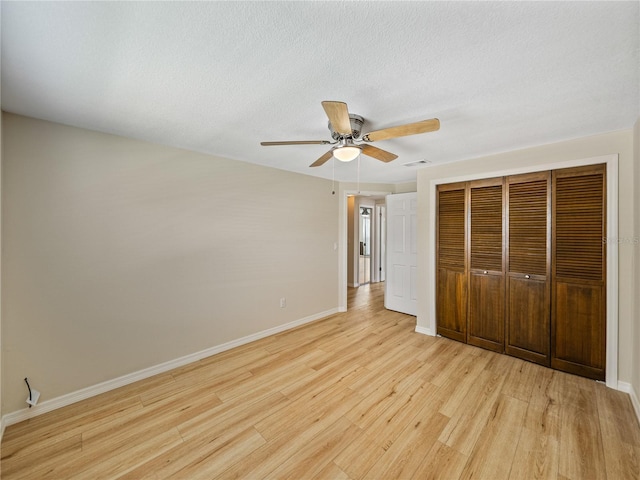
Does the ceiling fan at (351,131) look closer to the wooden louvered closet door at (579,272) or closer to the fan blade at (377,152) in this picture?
the fan blade at (377,152)

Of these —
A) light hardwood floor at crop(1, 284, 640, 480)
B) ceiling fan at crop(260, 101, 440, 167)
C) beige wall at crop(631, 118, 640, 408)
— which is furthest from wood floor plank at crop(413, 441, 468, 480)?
ceiling fan at crop(260, 101, 440, 167)

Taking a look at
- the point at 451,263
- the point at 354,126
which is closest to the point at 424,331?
the point at 451,263

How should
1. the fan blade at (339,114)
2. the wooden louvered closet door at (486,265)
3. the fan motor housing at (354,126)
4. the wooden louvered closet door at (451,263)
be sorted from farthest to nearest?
the wooden louvered closet door at (451,263) < the wooden louvered closet door at (486,265) < the fan motor housing at (354,126) < the fan blade at (339,114)

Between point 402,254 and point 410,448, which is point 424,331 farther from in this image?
point 410,448

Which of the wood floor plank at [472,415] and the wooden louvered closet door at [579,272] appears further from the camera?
the wooden louvered closet door at [579,272]

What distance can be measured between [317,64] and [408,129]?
70 centimetres

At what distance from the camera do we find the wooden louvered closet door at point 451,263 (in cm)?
323

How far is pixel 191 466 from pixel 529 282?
3.44m

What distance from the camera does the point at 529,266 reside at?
2730 millimetres

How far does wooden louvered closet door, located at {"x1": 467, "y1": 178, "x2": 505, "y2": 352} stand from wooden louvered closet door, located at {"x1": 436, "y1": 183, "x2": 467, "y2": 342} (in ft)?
0.29

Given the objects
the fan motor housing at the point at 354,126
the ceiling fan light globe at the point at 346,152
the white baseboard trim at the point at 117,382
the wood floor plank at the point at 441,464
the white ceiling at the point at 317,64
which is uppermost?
the white ceiling at the point at 317,64

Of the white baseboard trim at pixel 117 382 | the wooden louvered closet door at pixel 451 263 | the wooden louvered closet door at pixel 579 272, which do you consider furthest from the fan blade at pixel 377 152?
the white baseboard trim at pixel 117 382

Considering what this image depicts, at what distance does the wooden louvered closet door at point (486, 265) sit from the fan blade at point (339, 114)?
7.36ft

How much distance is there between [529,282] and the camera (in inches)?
108
